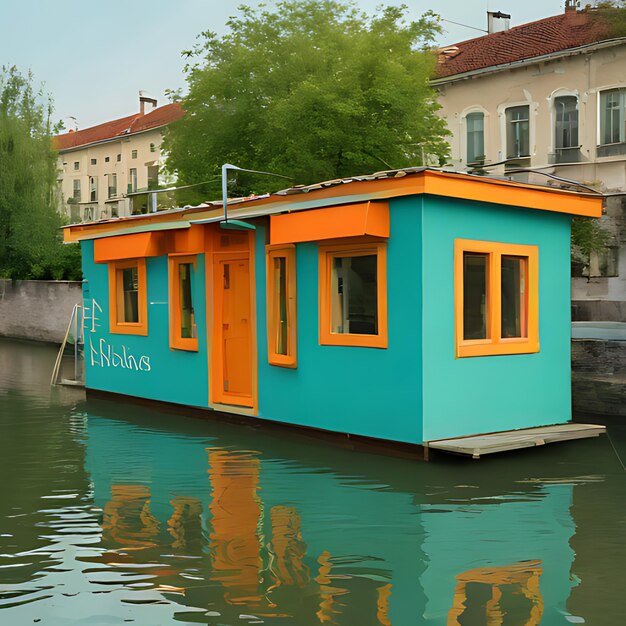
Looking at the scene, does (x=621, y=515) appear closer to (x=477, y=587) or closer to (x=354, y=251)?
(x=477, y=587)

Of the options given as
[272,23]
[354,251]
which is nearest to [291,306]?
[354,251]

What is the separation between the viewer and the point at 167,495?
8938mm

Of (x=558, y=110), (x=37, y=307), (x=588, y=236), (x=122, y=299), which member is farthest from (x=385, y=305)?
(x=37, y=307)

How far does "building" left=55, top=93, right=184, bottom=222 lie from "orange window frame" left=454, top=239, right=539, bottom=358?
1686 inches

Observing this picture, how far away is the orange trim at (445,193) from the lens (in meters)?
10.1

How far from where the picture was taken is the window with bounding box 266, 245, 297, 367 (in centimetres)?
1191

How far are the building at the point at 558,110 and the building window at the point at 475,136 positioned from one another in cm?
3

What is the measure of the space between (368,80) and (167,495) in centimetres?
1592

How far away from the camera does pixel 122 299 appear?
52.3 feet

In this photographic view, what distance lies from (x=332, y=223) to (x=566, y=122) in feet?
62.7

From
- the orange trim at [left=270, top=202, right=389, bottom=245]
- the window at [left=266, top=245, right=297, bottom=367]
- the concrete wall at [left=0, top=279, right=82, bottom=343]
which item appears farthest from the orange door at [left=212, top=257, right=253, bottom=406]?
the concrete wall at [left=0, top=279, right=82, bottom=343]

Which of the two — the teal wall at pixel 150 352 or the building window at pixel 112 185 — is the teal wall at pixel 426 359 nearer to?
the teal wall at pixel 150 352

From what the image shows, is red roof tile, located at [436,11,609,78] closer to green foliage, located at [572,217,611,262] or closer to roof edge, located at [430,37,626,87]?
roof edge, located at [430,37,626,87]

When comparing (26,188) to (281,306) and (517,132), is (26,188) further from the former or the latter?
Result: (281,306)
